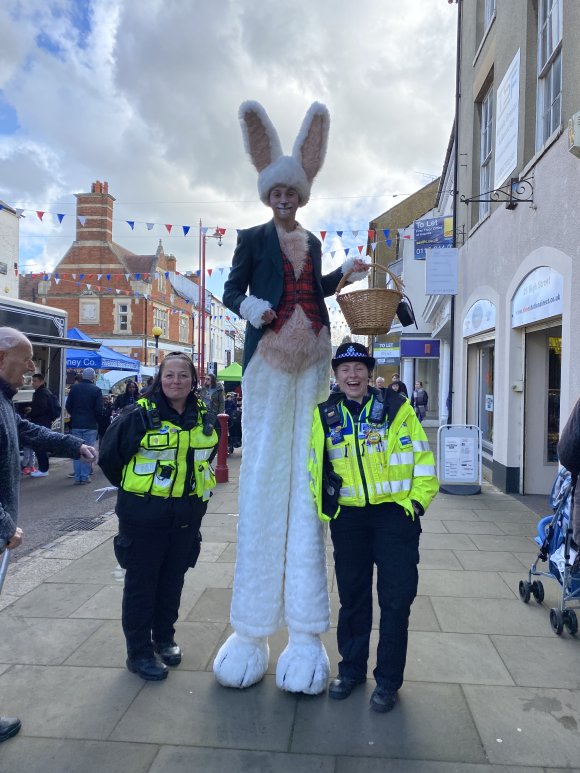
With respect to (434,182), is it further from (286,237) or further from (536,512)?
(286,237)

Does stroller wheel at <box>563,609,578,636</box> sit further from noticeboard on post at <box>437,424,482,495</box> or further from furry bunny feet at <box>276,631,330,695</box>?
noticeboard on post at <box>437,424,482,495</box>

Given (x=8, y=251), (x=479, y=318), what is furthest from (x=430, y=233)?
(x=8, y=251)

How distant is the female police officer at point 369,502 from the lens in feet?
8.82

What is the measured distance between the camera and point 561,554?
364cm

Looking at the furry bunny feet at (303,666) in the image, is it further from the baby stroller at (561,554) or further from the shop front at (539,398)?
the shop front at (539,398)

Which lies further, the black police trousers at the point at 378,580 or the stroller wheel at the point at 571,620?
the stroller wheel at the point at 571,620

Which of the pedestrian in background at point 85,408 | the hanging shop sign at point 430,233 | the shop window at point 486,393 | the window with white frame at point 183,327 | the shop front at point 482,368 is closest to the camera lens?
the shop front at point 482,368

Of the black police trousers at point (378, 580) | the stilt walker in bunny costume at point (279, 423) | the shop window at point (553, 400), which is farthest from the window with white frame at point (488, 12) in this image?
the black police trousers at point (378, 580)

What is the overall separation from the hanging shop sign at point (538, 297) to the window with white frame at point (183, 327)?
4452 centimetres

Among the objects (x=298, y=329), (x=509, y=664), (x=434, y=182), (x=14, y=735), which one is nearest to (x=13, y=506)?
(x=14, y=735)

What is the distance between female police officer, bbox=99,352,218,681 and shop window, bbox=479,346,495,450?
7.46 meters

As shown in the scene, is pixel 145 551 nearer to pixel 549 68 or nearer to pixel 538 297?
pixel 538 297

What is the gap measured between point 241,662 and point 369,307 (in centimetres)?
191

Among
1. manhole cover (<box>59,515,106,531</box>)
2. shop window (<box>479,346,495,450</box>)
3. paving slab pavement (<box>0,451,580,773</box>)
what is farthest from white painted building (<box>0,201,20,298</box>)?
paving slab pavement (<box>0,451,580,773</box>)
